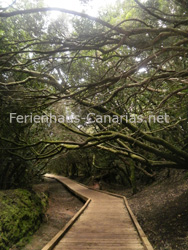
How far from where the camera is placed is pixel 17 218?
591 centimetres

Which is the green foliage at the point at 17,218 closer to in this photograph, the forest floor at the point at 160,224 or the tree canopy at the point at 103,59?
the forest floor at the point at 160,224

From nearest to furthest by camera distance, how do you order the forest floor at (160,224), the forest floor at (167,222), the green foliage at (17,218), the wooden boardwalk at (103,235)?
the wooden boardwalk at (103,235)
the forest floor at (167,222)
the forest floor at (160,224)
the green foliage at (17,218)

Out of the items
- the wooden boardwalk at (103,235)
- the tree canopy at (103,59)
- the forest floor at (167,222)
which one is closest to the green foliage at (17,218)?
the wooden boardwalk at (103,235)

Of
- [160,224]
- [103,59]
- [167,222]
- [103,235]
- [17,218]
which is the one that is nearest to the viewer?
[103,59]

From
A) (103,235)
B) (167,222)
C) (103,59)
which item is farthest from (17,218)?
(103,59)

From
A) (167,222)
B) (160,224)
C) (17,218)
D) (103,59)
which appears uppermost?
(103,59)

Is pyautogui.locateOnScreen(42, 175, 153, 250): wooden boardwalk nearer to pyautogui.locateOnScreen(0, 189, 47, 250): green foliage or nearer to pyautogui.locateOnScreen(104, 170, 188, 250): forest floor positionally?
pyautogui.locateOnScreen(104, 170, 188, 250): forest floor

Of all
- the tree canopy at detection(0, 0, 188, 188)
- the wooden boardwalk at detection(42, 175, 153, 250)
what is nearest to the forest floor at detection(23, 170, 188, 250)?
the wooden boardwalk at detection(42, 175, 153, 250)

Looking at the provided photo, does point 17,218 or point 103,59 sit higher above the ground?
point 103,59

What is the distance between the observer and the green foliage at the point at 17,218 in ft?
16.8

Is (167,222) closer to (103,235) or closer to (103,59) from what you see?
(103,235)

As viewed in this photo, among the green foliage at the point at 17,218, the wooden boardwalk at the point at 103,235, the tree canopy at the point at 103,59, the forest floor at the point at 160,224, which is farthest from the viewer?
the green foliage at the point at 17,218

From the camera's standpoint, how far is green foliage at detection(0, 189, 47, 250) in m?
5.11

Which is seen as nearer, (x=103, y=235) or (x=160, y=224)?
(x=103, y=235)
